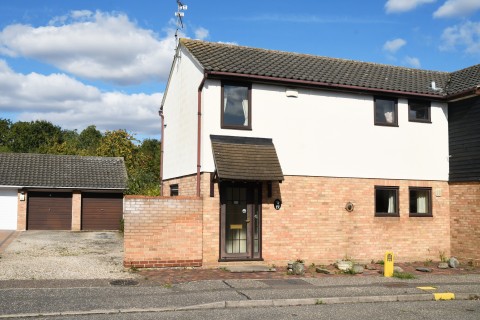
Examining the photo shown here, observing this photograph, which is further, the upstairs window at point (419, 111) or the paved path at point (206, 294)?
the upstairs window at point (419, 111)

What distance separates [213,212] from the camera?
13.4m

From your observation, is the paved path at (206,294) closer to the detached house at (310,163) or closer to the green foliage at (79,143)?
the detached house at (310,163)

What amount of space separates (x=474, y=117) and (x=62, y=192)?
807 inches

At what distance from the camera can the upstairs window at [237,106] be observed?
14.1m

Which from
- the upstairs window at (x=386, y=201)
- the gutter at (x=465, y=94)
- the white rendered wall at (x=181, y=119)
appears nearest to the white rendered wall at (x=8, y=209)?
the white rendered wall at (x=181, y=119)

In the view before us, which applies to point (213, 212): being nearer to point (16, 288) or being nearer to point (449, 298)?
point (16, 288)

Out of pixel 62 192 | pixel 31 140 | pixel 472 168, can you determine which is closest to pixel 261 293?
pixel 472 168

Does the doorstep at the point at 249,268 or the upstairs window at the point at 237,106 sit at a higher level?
the upstairs window at the point at 237,106

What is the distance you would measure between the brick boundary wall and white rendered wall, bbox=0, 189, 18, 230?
15.9 metres

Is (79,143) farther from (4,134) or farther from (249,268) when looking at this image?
(249,268)

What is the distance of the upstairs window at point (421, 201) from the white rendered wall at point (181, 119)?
7144 mm

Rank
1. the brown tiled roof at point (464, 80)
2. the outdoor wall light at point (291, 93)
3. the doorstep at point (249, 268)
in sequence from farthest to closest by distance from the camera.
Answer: the brown tiled roof at point (464, 80) → the outdoor wall light at point (291, 93) → the doorstep at point (249, 268)

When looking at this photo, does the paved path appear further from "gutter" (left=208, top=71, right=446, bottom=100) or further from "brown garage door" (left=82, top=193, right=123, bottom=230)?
"brown garage door" (left=82, top=193, right=123, bottom=230)

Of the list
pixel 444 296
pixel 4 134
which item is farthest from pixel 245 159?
pixel 4 134
